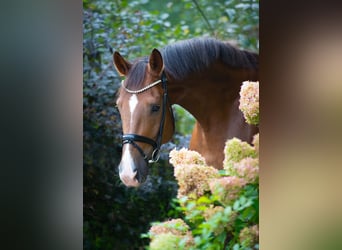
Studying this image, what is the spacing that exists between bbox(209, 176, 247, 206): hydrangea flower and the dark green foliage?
0.29 meters

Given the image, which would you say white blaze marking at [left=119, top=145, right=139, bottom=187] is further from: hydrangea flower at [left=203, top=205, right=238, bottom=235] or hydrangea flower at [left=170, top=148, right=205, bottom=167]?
hydrangea flower at [left=203, top=205, right=238, bottom=235]

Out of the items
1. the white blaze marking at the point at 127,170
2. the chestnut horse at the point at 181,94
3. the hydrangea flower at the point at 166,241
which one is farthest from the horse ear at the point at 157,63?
the hydrangea flower at the point at 166,241

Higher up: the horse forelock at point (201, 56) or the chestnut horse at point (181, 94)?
the horse forelock at point (201, 56)

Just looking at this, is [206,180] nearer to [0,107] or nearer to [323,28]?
[323,28]

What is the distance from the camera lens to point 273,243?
3.35 m

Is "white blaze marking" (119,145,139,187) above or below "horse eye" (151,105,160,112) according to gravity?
below

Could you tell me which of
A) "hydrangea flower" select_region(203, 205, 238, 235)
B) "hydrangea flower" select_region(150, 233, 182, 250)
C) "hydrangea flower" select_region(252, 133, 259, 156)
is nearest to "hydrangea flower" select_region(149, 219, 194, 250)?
"hydrangea flower" select_region(150, 233, 182, 250)

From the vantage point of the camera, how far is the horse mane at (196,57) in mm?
3234

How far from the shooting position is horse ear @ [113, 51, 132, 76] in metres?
3.29

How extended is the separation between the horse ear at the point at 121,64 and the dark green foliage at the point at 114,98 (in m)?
0.04

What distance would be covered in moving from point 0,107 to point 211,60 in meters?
1.57

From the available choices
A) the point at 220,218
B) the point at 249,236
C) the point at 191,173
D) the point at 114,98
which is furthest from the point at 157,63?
the point at 249,236

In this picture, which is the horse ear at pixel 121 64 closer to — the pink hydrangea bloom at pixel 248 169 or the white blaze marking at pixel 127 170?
the white blaze marking at pixel 127 170

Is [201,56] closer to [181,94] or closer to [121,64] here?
[181,94]
